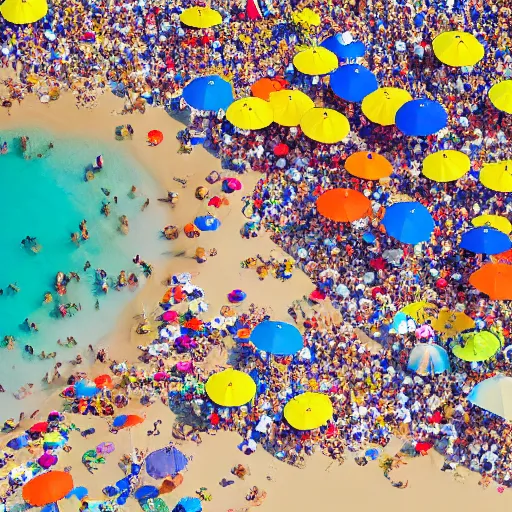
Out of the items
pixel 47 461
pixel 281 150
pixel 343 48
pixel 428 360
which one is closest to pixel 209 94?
pixel 281 150

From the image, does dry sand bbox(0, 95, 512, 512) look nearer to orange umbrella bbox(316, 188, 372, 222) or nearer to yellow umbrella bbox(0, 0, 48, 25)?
orange umbrella bbox(316, 188, 372, 222)

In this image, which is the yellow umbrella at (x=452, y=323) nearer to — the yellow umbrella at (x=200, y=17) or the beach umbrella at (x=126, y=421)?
the beach umbrella at (x=126, y=421)

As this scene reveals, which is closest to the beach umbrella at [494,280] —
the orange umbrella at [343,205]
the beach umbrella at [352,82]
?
the orange umbrella at [343,205]

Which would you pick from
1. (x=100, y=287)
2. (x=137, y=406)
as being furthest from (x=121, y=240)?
(x=137, y=406)

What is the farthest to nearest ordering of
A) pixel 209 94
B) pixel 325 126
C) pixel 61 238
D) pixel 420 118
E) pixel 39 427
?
pixel 209 94 → pixel 420 118 → pixel 325 126 → pixel 61 238 → pixel 39 427

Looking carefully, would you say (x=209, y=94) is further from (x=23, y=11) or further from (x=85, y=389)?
(x=85, y=389)

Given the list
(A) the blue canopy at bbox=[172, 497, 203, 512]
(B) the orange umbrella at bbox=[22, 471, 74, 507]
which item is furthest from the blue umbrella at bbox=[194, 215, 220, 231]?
(B) the orange umbrella at bbox=[22, 471, 74, 507]
